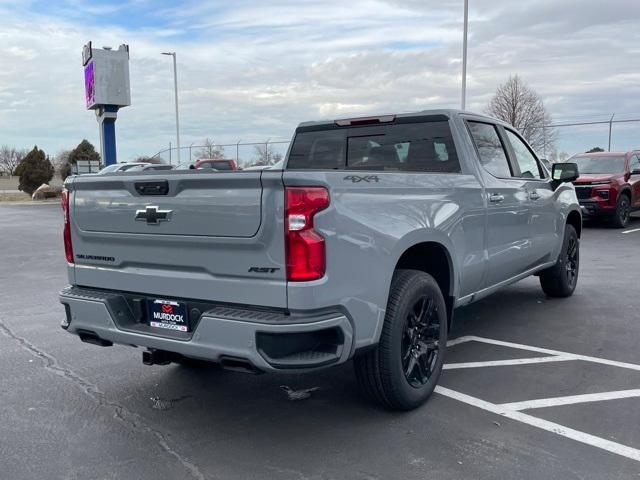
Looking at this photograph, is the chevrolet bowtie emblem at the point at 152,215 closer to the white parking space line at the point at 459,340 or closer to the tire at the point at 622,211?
the white parking space line at the point at 459,340

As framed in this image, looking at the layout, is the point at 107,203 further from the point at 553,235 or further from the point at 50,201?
the point at 50,201

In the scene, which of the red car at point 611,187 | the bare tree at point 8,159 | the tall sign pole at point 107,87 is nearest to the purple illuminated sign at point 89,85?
Result: the tall sign pole at point 107,87

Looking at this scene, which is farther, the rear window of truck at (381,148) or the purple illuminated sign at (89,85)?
the purple illuminated sign at (89,85)

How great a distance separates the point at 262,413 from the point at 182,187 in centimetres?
161

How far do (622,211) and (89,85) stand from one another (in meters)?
24.6

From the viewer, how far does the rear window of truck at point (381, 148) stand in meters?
4.88

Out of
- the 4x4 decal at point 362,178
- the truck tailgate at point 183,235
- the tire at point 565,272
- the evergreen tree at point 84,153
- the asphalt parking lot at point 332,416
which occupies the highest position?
the evergreen tree at point 84,153

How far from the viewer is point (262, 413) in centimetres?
401

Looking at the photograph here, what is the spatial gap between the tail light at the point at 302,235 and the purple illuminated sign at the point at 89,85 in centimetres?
2818

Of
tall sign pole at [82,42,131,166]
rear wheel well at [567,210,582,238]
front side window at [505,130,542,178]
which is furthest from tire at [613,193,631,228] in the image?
tall sign pole at [82,42,131,166]

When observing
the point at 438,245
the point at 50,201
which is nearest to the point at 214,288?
the point at 438,245

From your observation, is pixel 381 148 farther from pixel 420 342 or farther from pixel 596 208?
pixel 596 208

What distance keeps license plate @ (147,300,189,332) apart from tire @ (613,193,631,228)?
1342cm

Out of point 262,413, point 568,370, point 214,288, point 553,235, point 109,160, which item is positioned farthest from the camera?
point 109,160
